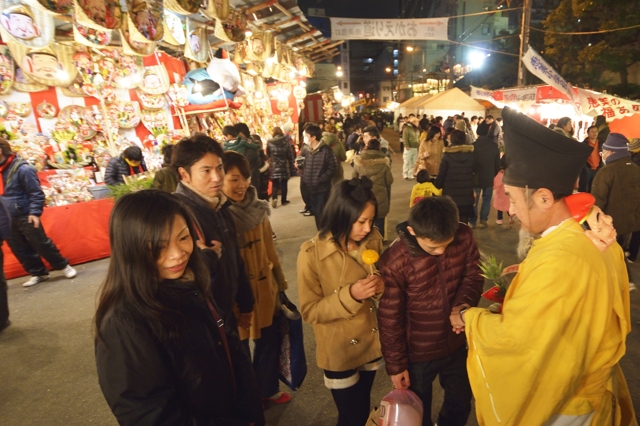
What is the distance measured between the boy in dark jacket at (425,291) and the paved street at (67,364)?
76 centimetres

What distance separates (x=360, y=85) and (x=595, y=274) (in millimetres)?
82689

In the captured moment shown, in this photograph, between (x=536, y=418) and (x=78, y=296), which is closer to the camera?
(x=536, y=418)

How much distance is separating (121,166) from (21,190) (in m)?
1.61

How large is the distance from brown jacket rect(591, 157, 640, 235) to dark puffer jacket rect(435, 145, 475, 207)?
1.86m

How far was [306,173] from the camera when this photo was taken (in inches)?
275

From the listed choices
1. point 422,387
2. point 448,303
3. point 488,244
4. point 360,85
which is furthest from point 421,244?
point 360,85

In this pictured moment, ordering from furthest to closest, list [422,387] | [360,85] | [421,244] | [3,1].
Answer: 1. [360,85]
2. [3,1]
3. [422,387]
4. [421,244]

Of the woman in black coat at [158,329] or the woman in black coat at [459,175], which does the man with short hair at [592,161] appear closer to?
the woman in black coat at [459,175]

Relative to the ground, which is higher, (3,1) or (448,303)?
(3,1)

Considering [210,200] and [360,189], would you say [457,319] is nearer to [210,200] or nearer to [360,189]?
[360,189]

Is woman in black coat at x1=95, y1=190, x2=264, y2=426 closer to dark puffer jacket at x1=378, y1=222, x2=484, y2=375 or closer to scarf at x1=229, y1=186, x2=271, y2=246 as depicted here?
dark puffer jacket at x1=378, y1=222, x2=484, y2=375

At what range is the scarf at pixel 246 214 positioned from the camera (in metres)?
2.68

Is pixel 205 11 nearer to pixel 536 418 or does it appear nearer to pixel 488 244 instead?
pixel 488 244

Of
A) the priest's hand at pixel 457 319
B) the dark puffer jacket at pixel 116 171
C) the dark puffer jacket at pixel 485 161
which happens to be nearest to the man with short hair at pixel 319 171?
the dark puffer jacket at pixel 485 161
